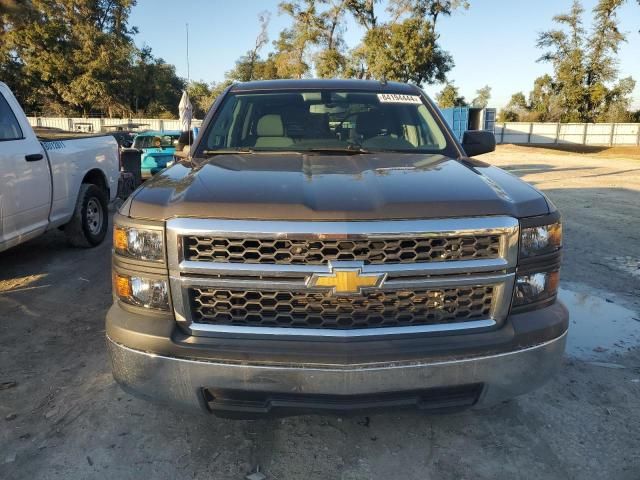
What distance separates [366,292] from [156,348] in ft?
2.96

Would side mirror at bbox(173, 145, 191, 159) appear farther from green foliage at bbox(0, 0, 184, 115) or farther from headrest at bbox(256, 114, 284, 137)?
green foliage at bbox(0, 0, 184, 115)

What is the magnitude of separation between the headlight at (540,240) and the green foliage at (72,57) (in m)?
43.3

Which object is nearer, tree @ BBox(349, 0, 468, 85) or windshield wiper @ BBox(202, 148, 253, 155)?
windshield wiper @ BBox(202, 148, 253, 155)

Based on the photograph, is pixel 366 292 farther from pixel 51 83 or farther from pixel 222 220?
pixel 51 83

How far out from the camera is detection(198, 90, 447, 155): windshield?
3.52m

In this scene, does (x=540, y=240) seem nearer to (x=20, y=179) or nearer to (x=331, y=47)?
(x=20, y=179)

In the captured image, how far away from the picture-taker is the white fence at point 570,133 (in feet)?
127

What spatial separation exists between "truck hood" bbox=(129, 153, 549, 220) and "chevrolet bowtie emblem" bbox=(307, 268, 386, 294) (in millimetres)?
220

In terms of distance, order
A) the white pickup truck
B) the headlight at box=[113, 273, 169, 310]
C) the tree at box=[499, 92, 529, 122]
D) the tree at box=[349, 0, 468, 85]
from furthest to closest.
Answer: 1. the tree at box=[499, 92, 529, 122]
2. the tree at box=[349, 0, 468, 85]
3. the white pickup truck
4. the headlight at box=[113, 273, 169, 310]

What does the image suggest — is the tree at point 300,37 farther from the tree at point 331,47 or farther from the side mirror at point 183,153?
the side mirror at point 183,153

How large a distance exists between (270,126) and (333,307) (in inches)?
76.1

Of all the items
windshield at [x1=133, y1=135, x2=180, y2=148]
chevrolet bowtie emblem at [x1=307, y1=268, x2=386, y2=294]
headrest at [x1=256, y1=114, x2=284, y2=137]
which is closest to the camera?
chevrolet bowtie emblem at [x1=307, y1=268, x2=386, y2=294]

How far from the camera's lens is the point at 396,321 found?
7.22 feet

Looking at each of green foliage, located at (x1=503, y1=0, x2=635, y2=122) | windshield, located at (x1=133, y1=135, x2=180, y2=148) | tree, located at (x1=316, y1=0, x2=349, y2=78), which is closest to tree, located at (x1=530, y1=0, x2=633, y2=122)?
green foliage, located at (x1=503, y1=0, x2=635, y2=122)
